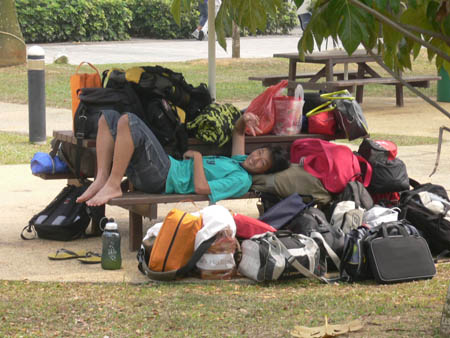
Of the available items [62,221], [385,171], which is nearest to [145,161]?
[62,221]

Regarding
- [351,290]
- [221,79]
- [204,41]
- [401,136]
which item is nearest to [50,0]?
[204,41]

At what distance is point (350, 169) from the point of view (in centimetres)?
637

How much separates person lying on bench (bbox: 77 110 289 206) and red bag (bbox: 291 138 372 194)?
0.79ft

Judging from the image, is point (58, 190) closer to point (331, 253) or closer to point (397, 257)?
point (331, 253)

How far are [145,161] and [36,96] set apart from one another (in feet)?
15.9

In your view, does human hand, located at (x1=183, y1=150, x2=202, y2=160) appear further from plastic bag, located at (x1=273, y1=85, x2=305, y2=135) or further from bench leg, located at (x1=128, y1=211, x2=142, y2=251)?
plastic bag, located at (x1=273, y1=85, x2=305, y2=135)

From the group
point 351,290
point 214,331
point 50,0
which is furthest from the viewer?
point 50,0

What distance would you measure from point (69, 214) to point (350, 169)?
2.16 metres

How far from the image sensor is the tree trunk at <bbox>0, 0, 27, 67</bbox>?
18.4 m

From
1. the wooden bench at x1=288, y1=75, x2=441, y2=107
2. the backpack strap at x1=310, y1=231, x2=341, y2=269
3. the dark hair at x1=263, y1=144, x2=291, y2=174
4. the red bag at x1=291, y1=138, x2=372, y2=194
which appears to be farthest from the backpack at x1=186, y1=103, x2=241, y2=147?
the wooden bench at x1=288, y1=75, x2=441, y2=107

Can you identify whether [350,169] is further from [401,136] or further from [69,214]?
[401,136]

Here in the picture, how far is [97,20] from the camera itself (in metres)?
29.9

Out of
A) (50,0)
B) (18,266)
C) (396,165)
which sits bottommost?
(18,266)

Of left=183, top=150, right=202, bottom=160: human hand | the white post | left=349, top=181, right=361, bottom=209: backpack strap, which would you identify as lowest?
left=349, top=181, right=361, bottom=209: backpack strap
